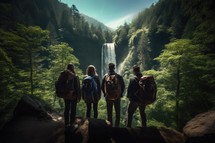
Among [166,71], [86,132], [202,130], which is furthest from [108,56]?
[202,130]

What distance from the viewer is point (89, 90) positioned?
5.61 meters

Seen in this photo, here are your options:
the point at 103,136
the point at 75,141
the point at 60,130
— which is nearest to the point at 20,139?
the point at 60,130

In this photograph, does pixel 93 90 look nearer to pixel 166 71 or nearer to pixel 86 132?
pixel 86 132

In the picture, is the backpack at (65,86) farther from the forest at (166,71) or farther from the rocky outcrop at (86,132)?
the forest at (166,71)

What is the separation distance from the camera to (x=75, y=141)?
4.57 m

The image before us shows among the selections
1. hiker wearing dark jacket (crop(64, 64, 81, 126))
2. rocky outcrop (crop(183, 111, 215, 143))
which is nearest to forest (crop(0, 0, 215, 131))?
hiker wearing dark jacket (crop(64, 64, 81, 126))

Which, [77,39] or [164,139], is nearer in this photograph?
[164,139]

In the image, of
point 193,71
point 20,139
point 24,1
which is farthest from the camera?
point 24,1

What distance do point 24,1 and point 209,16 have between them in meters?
63.3

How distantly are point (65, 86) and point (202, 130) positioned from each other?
13.0 feet

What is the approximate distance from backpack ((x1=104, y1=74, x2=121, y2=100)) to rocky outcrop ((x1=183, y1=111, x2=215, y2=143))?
2294 mm

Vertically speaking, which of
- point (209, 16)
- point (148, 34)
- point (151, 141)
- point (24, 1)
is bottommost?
Result: point (151, 141)

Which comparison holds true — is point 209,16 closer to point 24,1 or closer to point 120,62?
point 120,62

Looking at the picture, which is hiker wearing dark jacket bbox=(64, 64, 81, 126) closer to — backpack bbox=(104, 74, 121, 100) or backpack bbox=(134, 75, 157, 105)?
backpack bbox=(104, 74, 121, 100)
